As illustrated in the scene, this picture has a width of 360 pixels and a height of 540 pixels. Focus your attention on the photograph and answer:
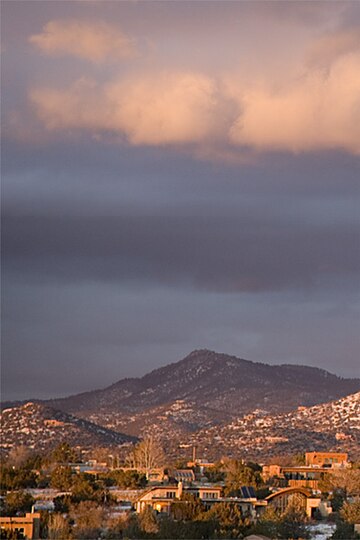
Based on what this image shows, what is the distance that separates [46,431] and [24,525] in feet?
338

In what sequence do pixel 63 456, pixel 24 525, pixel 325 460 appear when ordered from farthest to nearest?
pixel 325 460, pixel 63 456, pixel 24 525

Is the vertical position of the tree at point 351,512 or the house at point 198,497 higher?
the house at point 198,497

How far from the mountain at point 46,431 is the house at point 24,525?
8567 cm

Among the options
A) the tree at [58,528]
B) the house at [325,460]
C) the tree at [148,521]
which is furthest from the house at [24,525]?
the house at [325,460]

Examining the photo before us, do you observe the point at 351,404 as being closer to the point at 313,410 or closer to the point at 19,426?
the point at 313,410

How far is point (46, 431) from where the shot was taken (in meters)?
159

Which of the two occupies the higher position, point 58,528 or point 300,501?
point 300,501

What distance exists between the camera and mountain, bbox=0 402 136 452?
15188cm

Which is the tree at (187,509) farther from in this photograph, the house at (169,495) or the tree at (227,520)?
the tree at (227,520)

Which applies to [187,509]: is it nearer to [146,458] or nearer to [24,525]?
[24,525]

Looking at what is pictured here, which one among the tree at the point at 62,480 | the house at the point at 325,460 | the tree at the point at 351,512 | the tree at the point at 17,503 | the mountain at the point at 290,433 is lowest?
the tree at the point at 351,512

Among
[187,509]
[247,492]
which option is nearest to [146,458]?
[247,492]

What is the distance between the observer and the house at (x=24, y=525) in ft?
183

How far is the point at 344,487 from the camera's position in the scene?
272 feet
